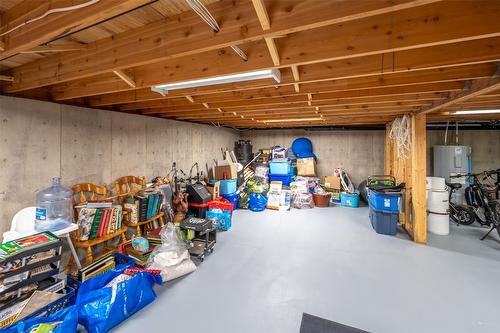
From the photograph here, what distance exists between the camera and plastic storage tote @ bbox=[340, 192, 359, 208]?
19.7ft

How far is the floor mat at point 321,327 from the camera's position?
73.4 inches

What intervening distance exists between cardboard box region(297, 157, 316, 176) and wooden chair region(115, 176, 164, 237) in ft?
14.4

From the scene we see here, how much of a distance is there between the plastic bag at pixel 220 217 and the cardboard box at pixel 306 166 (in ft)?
11.0

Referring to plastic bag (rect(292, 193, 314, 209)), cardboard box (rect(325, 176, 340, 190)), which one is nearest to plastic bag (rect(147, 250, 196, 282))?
plastic bag (rect(292, 193, 314, 209))

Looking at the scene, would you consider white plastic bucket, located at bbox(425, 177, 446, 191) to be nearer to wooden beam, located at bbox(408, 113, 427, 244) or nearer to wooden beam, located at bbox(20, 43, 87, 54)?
wooden beam, located at bbox(408, 113, 427, 244)

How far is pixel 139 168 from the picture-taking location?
407cm

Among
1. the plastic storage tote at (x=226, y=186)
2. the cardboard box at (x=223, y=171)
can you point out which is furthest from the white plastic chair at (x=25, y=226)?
the cardboard box at (x=223, y=171)

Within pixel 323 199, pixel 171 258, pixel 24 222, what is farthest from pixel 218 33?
pixel 323 199

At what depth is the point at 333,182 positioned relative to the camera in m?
6.59

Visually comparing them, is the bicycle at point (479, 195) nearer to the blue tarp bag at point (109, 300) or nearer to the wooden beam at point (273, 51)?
the wooden beam at point (273, 51)

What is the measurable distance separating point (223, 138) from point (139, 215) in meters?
3.88

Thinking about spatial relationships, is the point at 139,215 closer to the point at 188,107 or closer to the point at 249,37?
the point at 188,107

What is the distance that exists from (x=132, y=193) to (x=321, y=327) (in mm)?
3210

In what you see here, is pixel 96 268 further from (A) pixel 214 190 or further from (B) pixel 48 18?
(A) pixel 214 190
